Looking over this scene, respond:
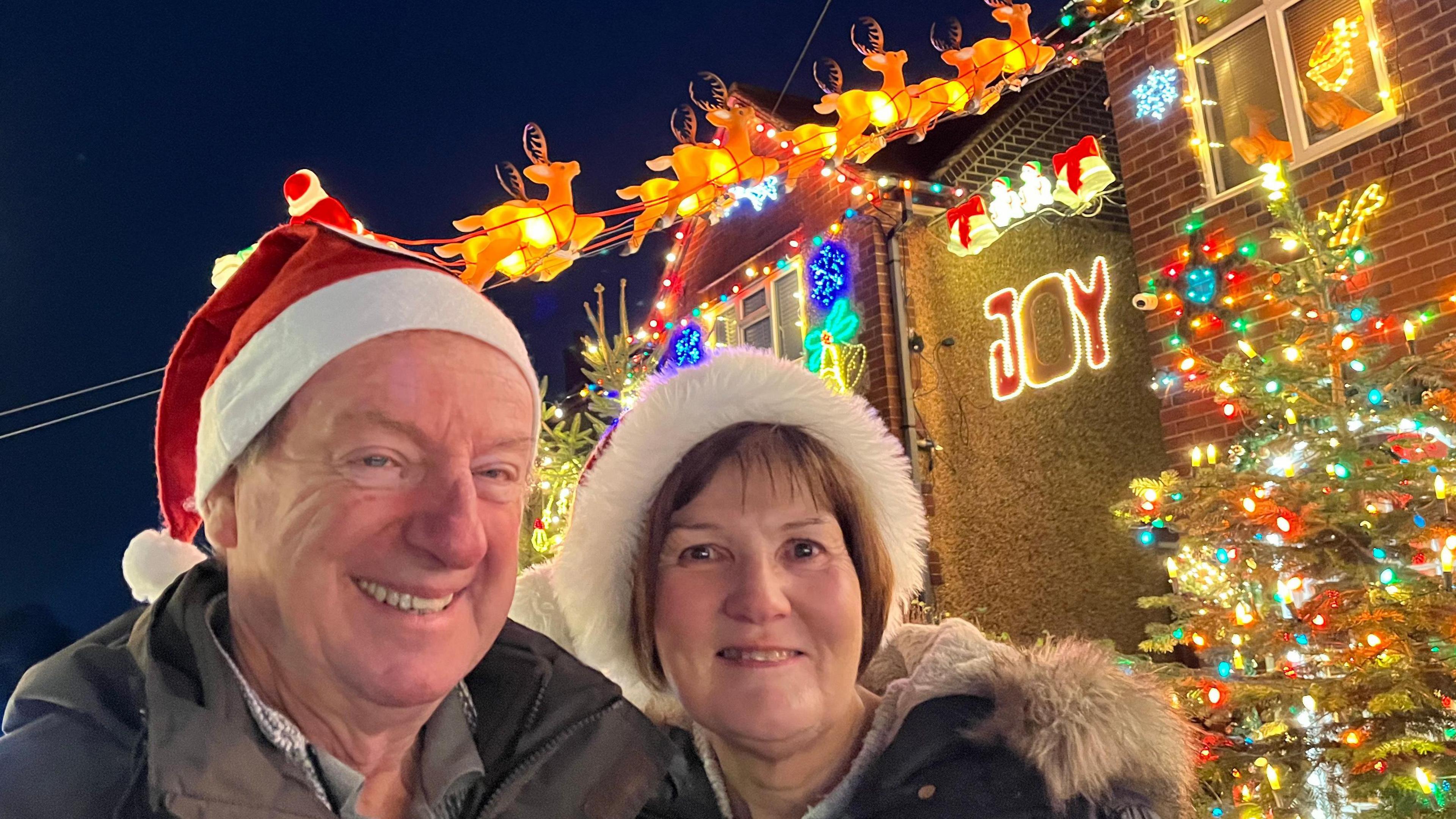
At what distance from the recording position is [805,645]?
5.58 feet

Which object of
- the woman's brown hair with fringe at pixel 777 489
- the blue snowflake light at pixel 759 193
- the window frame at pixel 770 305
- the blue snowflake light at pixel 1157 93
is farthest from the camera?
the window frame at pixel 770 305

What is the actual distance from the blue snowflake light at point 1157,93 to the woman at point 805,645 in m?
5.54

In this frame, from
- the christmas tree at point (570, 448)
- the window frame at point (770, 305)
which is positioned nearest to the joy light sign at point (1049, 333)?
the window frame at point (770, 305)

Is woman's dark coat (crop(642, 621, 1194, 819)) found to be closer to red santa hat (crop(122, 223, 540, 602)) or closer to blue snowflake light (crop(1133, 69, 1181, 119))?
red santa hat (crop(122, 223, 540, 602))

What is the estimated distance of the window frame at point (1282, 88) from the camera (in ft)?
17.1

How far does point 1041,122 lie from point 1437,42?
4.26 m

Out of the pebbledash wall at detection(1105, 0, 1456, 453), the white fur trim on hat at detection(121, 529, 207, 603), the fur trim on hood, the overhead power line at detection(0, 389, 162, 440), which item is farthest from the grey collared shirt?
the pebbledash wall at detection(1105, 0, 1456, 453)

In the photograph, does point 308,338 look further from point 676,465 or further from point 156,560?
point 156,560

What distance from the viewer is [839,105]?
207 inches

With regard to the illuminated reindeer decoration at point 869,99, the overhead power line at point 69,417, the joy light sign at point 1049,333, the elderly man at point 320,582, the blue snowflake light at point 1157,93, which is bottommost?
the elderly man at point 320,582

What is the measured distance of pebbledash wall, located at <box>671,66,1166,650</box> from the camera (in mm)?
8039

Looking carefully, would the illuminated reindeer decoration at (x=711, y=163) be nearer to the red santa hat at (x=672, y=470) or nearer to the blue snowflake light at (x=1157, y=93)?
the blue snowflake light at (x=1157, y=93)

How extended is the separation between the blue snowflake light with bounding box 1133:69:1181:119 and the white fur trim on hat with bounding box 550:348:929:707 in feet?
18.1

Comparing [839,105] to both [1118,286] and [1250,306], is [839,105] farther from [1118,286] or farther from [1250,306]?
[1118,286]
